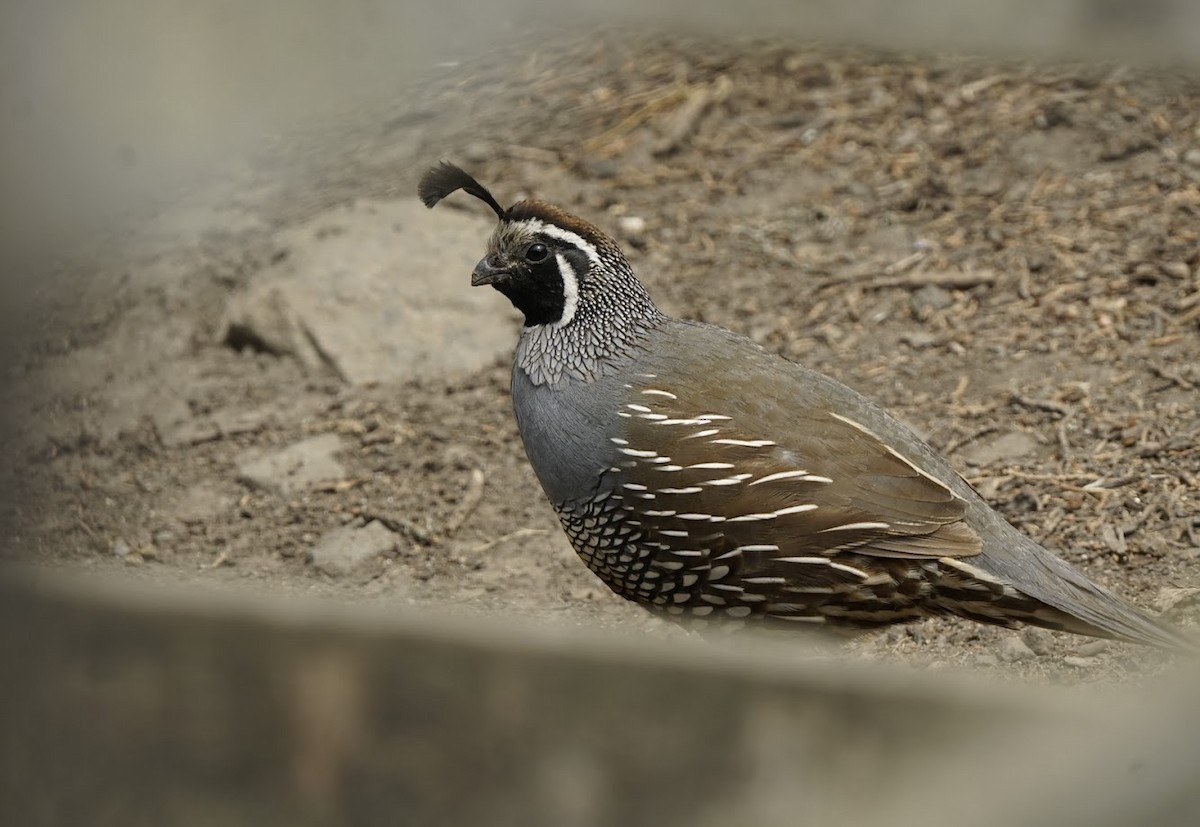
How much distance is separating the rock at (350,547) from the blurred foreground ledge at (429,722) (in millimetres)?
3915

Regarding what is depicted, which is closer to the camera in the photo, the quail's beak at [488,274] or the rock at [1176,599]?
the rock at [1176,599]

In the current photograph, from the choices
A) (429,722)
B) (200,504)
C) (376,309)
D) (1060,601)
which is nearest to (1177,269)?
(1060,601)

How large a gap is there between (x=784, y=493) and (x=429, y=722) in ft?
9.08

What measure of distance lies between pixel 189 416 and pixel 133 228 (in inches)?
46.4

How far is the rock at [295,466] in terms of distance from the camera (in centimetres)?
550

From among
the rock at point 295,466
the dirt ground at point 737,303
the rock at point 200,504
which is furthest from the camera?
the rock at point 295,466

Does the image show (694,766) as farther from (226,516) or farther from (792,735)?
(226,516)

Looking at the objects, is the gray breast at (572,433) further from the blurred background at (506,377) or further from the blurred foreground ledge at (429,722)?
the blurred foreground ledge at (429,722)

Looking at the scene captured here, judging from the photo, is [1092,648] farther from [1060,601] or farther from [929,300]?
[929,300]

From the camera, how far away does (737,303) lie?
239 inches

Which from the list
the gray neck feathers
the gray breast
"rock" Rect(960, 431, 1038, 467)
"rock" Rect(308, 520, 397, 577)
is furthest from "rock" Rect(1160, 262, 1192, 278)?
"rock" Rect(308, 520, 397, 577)

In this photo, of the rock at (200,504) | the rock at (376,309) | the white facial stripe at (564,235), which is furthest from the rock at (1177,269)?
the rock at (200,504)

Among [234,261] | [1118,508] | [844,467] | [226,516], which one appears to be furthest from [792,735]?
[234,261]

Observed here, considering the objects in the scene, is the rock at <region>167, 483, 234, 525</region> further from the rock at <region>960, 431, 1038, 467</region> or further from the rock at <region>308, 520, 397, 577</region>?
the rock at <region>960, 431, 1038, 467</region>
